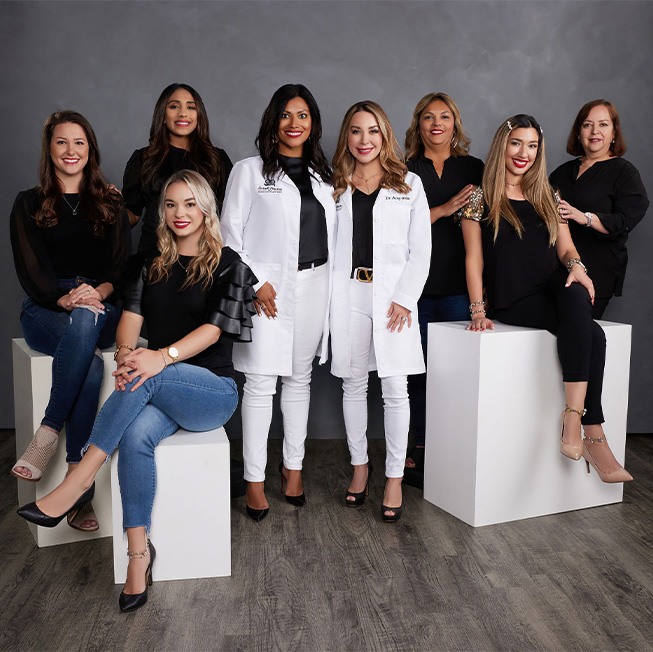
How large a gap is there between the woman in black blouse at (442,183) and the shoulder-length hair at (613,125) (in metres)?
0.49

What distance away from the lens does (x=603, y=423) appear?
10.2 ft

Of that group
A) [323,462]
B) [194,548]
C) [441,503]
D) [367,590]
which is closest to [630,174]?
[441,503]

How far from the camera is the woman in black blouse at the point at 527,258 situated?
2.96 metres

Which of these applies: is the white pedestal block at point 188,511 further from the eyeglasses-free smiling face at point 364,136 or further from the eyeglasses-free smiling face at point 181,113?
the eyeglasses-free smiling face at point 181,113

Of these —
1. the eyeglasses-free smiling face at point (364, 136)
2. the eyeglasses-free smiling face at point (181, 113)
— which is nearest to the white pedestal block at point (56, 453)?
the eyeglasses-free smiling face at point (181, 113)

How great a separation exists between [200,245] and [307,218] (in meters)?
0.49

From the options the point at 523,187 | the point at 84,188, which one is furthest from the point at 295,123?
the point at 523,187

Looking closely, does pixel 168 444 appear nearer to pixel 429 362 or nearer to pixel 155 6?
pixel 429 362

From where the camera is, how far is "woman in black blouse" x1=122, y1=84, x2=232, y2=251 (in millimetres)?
3111

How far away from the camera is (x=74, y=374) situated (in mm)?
2576

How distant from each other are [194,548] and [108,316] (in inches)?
34.3

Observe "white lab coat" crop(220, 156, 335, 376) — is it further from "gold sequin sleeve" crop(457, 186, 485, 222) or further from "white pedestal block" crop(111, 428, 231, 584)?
"gold sequin sleeve" crop(457, 186, 485, 222)

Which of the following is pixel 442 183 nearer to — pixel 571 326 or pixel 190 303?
pixel 571 326

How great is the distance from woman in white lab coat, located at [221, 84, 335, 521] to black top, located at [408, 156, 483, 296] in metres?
0.53
